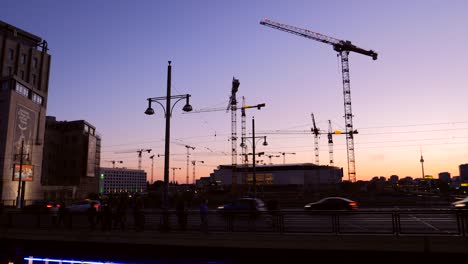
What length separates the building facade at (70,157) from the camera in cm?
10888

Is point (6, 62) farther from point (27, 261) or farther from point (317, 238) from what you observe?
point (317, 238)

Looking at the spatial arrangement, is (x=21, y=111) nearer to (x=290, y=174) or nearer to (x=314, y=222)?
(x=314, y=222)

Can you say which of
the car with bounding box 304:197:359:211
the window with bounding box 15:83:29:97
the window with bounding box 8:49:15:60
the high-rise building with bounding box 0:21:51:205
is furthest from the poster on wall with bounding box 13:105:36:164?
the car with bounding box 304:197:359:211

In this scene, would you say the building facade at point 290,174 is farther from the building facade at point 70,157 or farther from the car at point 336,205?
the car at point 336,205

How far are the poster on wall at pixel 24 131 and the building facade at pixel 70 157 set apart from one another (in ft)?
129

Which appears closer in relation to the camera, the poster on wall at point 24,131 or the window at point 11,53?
the poster on wall at point 24,131

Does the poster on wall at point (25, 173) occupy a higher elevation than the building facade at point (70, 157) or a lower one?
lower

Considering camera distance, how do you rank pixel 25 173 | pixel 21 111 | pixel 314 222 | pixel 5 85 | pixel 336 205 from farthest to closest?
pixel 21 111 → pixel 5 85 → pixel 25 173 → pixel 336 205 → pixel 314 222

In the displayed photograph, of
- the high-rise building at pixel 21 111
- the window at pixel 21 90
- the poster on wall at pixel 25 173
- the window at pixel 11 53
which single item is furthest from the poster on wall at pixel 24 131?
the window at pixel 11 53

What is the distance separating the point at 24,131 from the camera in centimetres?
6781

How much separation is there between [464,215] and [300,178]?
14590 centimetres

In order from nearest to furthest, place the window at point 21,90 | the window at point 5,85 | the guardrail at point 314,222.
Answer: the guardrail at point 314,222 → the window at point 5,85 → the window at point 21,90

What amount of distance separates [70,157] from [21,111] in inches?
1867

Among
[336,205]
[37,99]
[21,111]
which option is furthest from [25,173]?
[336,205]
